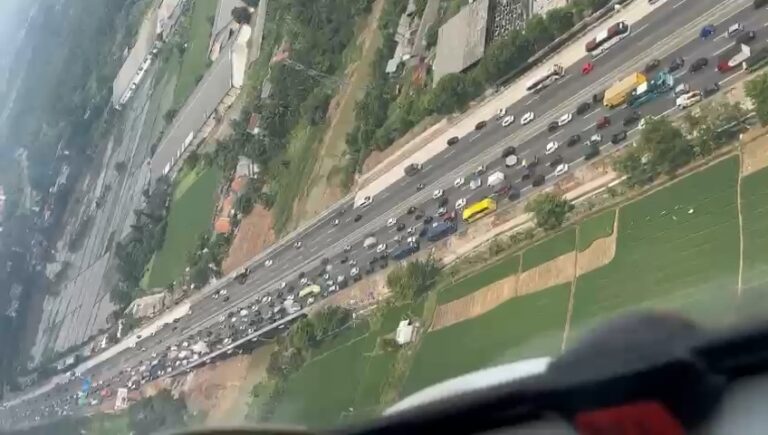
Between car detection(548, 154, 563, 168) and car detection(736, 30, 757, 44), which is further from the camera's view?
car detection(548, 154, 563, 168)

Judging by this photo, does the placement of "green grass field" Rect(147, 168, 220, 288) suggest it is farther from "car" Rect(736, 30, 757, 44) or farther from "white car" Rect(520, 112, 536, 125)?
"car" Rect(736, 30, 757, 44)

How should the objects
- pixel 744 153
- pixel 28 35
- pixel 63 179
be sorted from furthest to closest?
pixel 28 35
pixel 63 179
pixel 744 153

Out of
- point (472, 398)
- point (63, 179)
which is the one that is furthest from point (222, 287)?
point (472, 398)

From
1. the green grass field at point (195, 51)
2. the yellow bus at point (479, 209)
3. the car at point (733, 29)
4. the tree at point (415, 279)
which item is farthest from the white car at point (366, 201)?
the green grass field at point (195, 51)

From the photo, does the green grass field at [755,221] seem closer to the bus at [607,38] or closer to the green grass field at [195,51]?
the bus at [607,38]

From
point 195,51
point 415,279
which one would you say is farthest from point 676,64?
point 195,51

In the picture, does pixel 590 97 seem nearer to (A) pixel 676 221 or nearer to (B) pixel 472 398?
(A) pixel 676 221

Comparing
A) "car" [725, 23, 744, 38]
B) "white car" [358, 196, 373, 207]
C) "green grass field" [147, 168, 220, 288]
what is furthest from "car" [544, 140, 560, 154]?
"green grass field" [147, 168, 220, 288]
